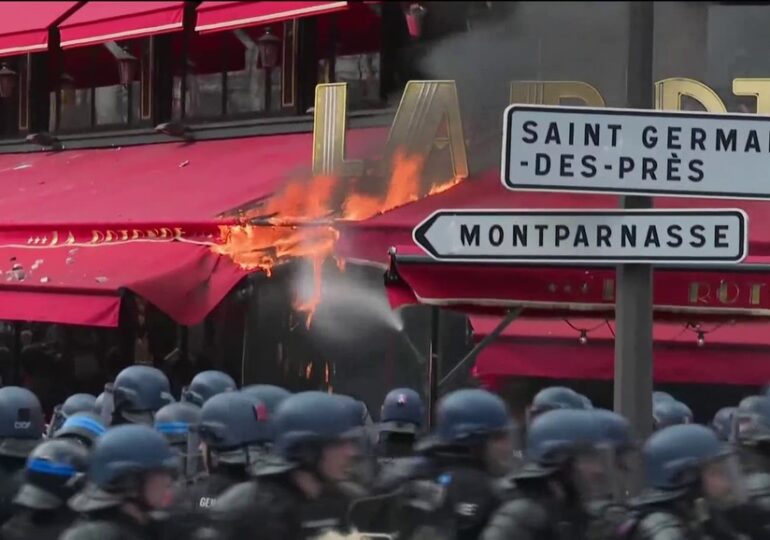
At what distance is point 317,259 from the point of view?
10.7m

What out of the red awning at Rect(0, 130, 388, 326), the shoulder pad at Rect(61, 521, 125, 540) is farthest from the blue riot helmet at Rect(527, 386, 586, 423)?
the red awning at Rect(0, 130, 388, 326)

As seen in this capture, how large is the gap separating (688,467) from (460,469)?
3.23 ft

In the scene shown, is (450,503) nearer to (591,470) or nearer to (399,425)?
(591,470)

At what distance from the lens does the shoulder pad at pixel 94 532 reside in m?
4.20

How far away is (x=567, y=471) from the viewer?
480cm

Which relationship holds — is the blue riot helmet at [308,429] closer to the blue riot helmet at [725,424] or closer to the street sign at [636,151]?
the street sign at [636,151]

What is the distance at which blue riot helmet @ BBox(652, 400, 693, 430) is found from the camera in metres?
7.43

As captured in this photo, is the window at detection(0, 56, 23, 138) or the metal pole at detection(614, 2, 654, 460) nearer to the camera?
the metal pole at detection(614, 2, 654, 460)

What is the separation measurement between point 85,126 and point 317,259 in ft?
19.4

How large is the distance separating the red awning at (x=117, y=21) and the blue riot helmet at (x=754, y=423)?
27.0ft

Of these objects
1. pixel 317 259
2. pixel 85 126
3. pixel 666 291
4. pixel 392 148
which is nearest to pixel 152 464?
pixel 666 291

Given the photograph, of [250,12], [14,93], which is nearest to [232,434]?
[250,12]

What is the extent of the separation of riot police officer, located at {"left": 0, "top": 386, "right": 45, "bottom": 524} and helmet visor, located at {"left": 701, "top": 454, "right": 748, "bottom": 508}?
2.94m

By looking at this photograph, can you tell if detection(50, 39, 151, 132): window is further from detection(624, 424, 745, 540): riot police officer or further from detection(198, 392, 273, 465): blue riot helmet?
detection(624, 424, 745, 540): riot police officer
